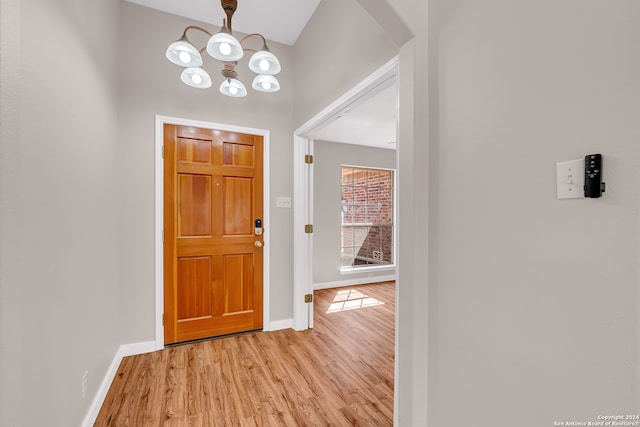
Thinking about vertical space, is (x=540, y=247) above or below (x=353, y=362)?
above

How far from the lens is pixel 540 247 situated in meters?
0.88

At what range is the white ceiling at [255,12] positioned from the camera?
2434 millimetres

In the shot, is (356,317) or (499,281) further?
(356,317)

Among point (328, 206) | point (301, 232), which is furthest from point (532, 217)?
point (328, 206)

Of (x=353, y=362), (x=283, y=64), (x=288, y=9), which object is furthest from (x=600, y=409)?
(x=283, y=64)

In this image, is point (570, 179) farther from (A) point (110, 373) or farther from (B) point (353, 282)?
(B) point (353, 282)

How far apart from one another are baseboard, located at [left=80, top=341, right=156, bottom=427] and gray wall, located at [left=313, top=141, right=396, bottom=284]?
2616 millimetres

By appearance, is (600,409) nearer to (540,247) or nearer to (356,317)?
(540,247)

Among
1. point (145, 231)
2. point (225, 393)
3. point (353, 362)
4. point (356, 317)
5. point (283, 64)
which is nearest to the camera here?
point (225, 393)

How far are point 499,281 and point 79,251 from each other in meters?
2.05

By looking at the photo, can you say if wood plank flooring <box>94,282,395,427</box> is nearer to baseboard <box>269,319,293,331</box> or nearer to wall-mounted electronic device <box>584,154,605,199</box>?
baseboard <box>269,319,293,331</box>

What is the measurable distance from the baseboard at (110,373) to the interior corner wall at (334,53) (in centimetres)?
256

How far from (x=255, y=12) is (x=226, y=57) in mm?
1131

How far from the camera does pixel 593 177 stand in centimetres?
75
